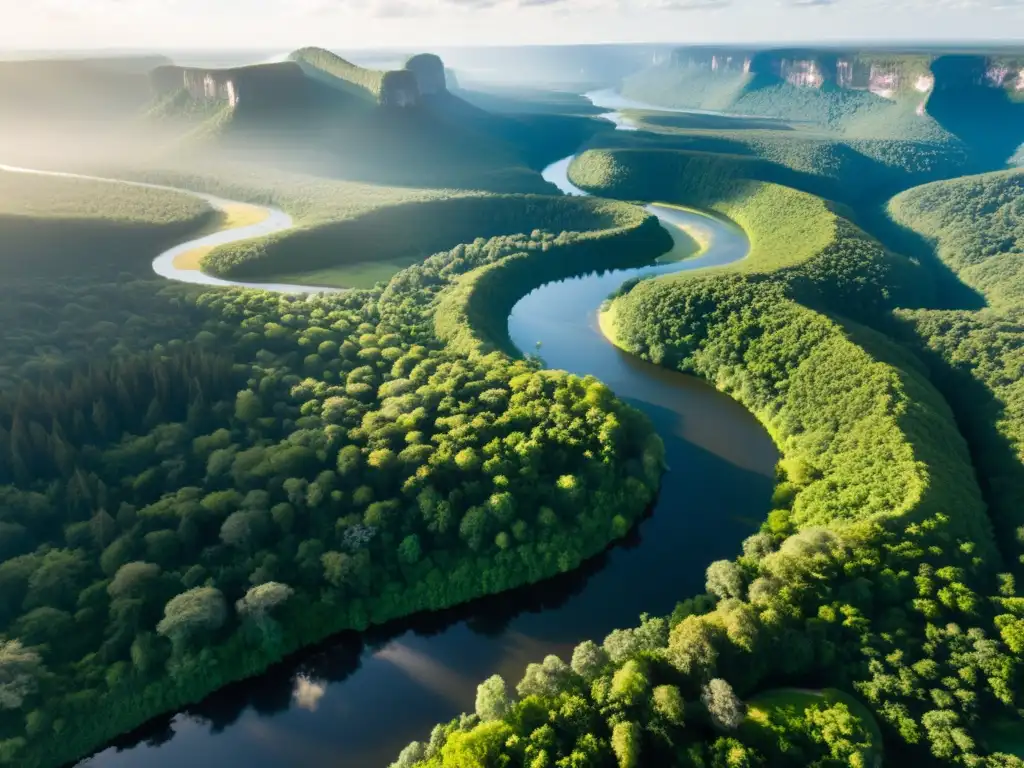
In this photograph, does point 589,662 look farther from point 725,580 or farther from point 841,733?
point 841,733

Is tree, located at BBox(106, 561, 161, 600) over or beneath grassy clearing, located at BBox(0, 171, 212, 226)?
beneath

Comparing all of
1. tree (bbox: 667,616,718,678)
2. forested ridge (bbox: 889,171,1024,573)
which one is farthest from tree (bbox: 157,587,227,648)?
forested ridge (bbox: 889,171,1024,573)

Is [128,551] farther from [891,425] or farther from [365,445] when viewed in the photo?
[891,425]

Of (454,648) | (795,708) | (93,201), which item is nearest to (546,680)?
(454,648)

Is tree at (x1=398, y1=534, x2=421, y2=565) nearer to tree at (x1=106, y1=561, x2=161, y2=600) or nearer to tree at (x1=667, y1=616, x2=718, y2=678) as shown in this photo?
tree at (x1=106, y1=561, x2=161, y2=600)

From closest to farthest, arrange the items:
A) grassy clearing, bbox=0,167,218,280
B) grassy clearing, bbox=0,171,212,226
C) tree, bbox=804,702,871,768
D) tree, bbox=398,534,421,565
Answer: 1. tree, bbox=804,702,871,768
2. tree, bbox=398,534,421,565
3. grassy clearing, bbox=0,167,218,280
4. grassy clearing, bbox=0,171,212,226

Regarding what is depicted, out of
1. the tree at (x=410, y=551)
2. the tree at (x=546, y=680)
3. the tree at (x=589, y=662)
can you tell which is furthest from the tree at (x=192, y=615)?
the tree at (x=589, y=662)

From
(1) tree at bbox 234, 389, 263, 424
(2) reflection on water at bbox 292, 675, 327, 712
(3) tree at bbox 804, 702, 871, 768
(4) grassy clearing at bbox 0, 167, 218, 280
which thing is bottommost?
(2) reflection on water at bbox 292, 675, 327, 712

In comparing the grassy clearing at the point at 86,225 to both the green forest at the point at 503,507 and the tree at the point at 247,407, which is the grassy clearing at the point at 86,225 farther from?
the tree at the point at 247,407
